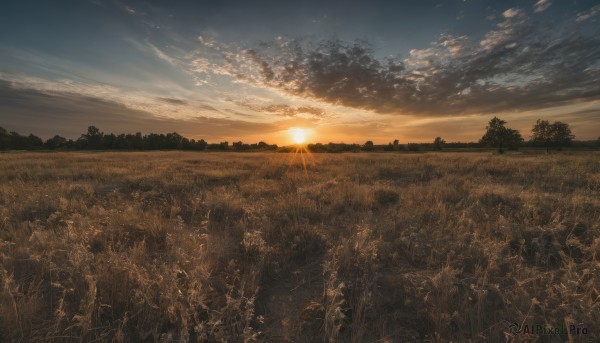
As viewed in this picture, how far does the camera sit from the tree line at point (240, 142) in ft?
224

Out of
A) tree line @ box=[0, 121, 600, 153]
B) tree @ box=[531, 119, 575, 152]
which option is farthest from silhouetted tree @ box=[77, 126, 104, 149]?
tree @ box=[531, 119, 575, 152]

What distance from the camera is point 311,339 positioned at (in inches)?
111

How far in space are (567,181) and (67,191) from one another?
19.0 meters

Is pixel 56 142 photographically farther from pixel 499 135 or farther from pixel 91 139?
pixel 499 135

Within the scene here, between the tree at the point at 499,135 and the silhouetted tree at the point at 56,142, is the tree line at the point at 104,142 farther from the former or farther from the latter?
the tree at the point at 499,135

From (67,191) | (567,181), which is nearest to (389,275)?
(67,191)

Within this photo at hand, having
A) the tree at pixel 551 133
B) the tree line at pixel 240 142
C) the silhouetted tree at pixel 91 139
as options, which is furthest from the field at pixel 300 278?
the silhouetted tree at pixel 91 139

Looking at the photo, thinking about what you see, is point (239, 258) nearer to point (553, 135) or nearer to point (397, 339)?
point (397, 339)

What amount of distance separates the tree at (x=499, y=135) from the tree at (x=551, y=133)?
9588 mm

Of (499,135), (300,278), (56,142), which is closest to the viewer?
(300,278)

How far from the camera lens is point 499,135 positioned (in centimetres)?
6700

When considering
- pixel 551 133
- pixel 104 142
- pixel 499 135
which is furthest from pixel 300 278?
pixel 104 142

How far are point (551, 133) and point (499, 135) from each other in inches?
685

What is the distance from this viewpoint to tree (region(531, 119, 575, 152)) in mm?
70000
